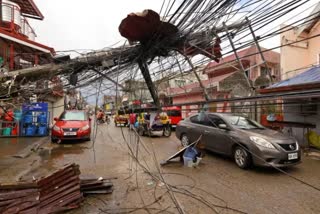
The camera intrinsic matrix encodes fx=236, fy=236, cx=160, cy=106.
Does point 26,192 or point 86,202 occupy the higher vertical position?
point 26,192

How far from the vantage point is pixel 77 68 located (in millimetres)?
5141

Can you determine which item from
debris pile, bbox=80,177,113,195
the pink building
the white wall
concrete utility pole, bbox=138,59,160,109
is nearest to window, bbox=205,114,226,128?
the pink building

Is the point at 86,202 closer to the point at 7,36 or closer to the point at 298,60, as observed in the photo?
the point at 7,36

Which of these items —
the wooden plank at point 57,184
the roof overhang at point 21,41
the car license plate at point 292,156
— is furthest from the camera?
the roof overhang at point 21,41

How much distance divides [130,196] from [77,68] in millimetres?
2938

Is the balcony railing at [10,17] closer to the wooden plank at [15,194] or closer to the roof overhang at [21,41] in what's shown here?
the roof overhang at [21,41]

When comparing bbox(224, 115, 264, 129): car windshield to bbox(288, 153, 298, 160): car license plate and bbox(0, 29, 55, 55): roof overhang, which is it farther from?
bbox(0, 29, 55, 55): roof overhang

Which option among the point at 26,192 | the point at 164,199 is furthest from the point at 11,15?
the point at 164,199

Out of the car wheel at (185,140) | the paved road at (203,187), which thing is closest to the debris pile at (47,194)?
the paved road at (203,187)

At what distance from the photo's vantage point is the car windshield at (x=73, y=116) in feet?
42.2

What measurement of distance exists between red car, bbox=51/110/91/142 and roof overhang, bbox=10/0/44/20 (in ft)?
23.5

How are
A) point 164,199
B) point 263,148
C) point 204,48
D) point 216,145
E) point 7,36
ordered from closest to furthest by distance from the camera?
point 204,48 < point 164,199 < point 263,148 < point 216,145 < point 7,36

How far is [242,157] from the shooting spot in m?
6.83

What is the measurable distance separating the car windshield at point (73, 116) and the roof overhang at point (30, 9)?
7041 mm
